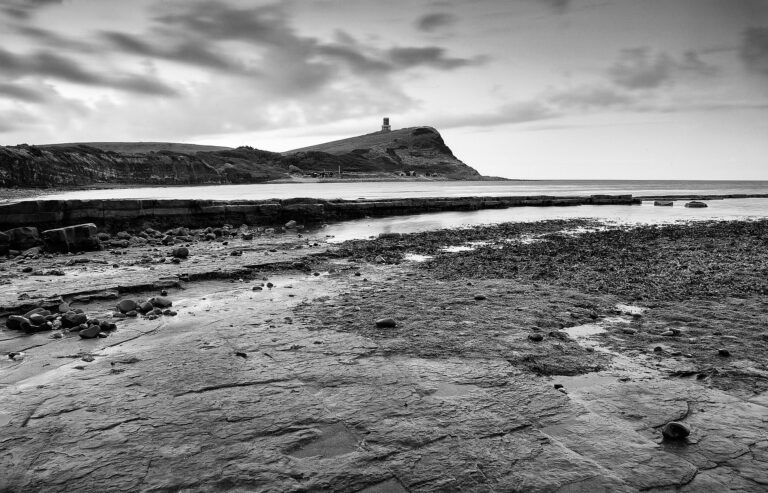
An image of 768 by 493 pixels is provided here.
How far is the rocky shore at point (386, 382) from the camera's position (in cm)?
349

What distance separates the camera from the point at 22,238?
1491 centimetres

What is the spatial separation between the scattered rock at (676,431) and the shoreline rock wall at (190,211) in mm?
21081

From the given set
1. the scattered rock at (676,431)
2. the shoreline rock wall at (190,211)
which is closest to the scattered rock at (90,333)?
the scattered rock at (676,431)

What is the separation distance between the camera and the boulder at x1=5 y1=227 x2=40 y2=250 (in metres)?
14.8

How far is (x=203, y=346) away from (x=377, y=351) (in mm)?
2429

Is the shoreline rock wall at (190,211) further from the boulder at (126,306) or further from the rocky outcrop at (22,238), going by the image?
the boulder at (126,306)

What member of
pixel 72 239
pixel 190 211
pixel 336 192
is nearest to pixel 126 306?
pixel 72 239

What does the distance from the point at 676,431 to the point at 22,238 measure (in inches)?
727

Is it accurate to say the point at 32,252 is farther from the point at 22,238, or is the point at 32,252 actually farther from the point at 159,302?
the point at 159,302

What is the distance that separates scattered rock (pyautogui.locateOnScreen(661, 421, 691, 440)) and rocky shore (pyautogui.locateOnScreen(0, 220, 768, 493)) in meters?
0.02

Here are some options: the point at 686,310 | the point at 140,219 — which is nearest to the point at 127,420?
the point at 686,310

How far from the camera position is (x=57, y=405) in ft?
14.8

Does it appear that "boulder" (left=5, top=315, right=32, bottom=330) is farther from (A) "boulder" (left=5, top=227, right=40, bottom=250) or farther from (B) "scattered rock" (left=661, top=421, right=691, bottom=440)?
(A) "boulder" (left=5, top=227, right=40, bottom=250)

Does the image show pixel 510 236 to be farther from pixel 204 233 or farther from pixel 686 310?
pixel 204 233
